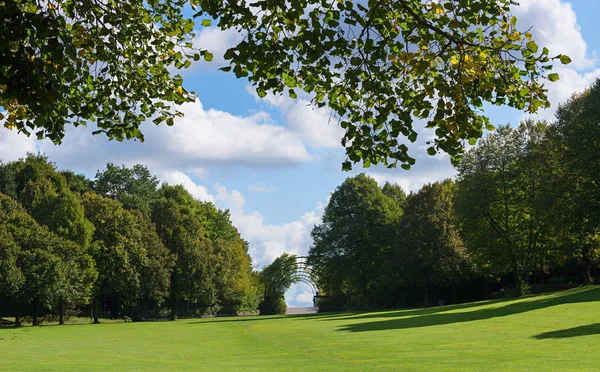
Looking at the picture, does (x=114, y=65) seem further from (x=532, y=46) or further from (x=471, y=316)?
(x=471, y=316)

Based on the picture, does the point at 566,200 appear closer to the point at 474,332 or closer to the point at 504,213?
the point at 504,213

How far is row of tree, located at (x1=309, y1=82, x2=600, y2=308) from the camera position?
40344 mm

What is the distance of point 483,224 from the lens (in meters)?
51.2

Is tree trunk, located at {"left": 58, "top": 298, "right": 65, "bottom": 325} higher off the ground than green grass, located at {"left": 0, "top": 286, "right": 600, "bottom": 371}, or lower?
higher

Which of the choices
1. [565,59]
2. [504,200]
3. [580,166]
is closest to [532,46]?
[565,59]

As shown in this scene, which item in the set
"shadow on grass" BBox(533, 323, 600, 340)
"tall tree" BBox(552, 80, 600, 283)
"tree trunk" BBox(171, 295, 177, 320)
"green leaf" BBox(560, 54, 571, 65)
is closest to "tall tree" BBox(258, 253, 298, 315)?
"tree trunk" BBox(171, 295, 177, 320)

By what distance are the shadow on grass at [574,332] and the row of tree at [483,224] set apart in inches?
670

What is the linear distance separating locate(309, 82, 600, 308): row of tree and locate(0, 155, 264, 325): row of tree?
43.0 ft

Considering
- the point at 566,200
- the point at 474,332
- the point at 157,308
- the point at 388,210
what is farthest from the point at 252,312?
the point at 474,332

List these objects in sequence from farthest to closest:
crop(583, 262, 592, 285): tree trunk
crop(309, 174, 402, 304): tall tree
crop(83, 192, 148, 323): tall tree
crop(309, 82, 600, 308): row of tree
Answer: crop(309, 174, 402, 304): tall tree
crop(83, 192, 148, 323): tall tree
crop(583, 262, 592, 285): tree trunk
crop(309, 82, 600, 308): row of tree

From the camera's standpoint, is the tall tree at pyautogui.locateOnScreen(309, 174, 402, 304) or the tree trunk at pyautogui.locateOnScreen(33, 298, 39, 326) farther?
the tall tree at pyautogui.locateOnScreen(309, 174, 402, 304)

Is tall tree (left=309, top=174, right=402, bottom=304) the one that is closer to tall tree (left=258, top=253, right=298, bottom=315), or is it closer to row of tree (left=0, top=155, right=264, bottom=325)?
tall tree (left=258, top=253, right=298, bottom=315)

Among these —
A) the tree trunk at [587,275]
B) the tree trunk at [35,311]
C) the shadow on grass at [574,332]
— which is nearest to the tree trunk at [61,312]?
the tree trunk at [35,311]

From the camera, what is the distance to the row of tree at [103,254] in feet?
159
